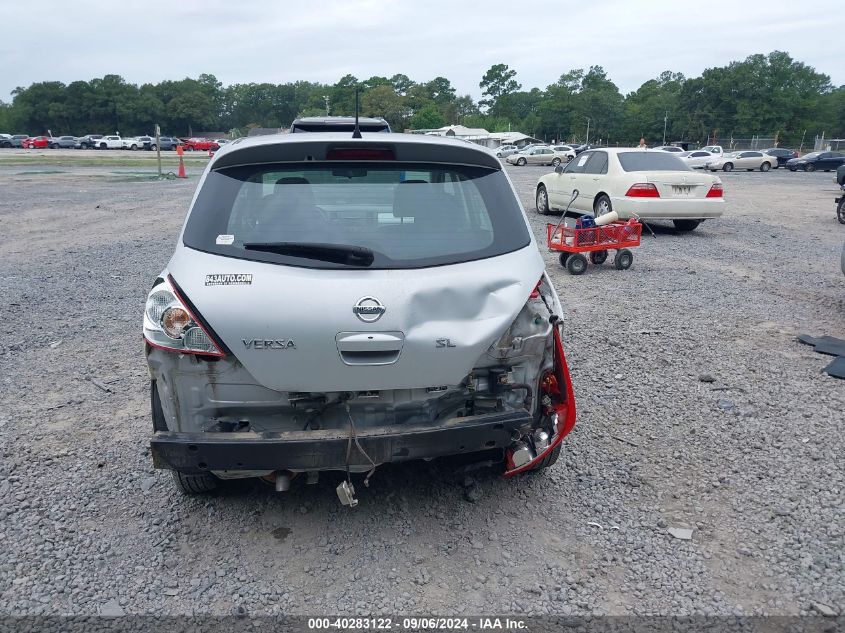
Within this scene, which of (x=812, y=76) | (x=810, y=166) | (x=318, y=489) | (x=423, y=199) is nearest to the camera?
(x=423, y=199)

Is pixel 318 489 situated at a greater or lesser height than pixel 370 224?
lesser

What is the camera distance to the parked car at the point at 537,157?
4862cm

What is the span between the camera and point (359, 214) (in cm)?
331

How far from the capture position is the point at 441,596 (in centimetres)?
289

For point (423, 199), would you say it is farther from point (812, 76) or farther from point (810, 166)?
point (812, 76)

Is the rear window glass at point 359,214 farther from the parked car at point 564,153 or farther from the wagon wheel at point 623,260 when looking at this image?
the parked car at point 564,153

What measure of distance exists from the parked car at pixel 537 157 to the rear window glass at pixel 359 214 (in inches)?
1851

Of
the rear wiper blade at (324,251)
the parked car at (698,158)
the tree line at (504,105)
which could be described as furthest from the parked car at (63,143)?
the rear wiper blade at (324,251)

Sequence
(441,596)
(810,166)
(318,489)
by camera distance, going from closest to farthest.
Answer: (441,596) → (318,489) → (810,166)

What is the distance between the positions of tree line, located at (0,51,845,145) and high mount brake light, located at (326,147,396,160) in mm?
59896

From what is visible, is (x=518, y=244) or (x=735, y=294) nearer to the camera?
(x=518, y=244)

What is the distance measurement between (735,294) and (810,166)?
41122mm

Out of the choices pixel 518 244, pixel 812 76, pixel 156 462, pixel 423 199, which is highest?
pixel 812 76

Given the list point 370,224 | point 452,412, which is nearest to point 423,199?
point 370,224
